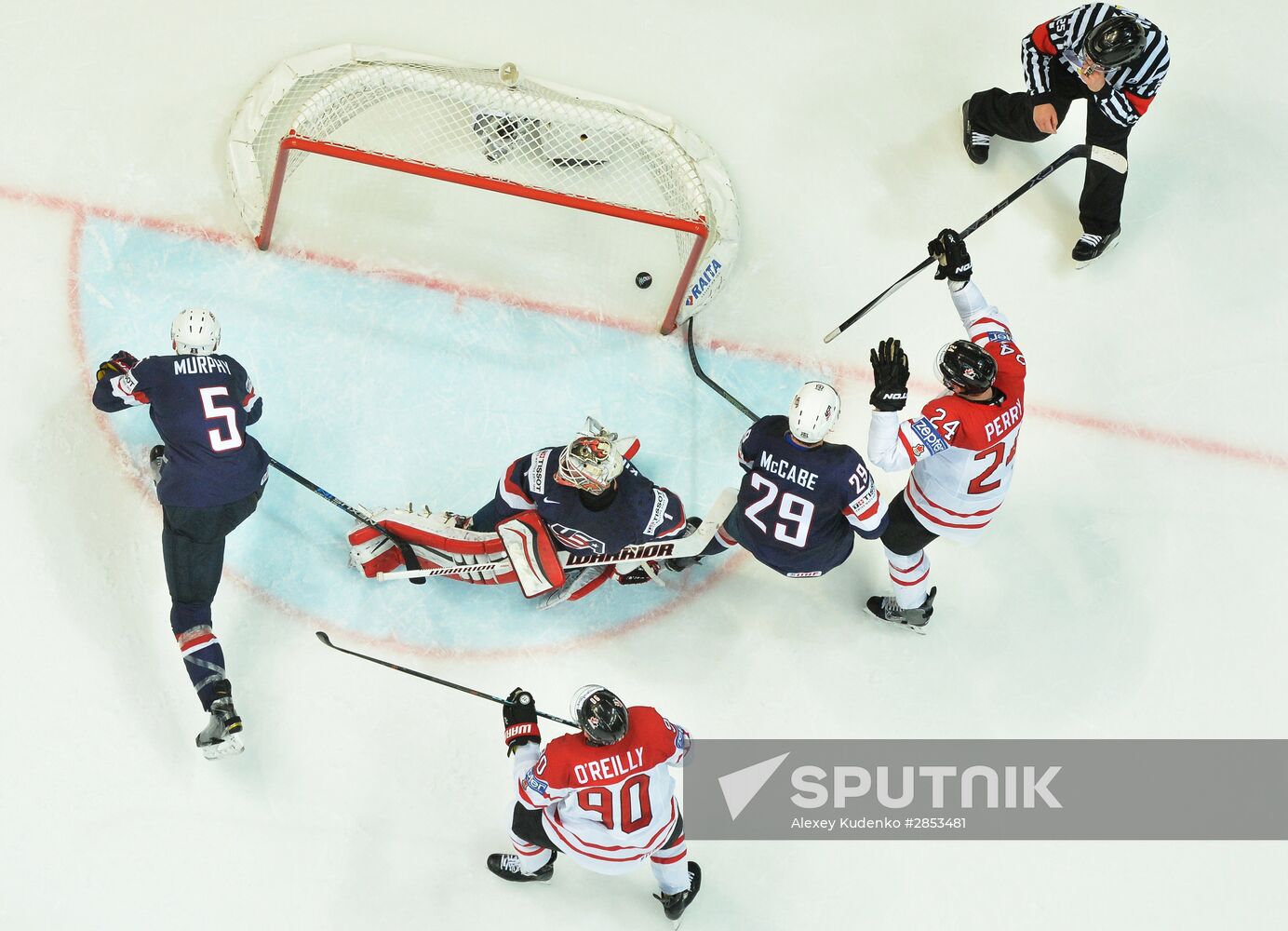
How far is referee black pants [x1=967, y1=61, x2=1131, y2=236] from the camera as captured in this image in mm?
4625

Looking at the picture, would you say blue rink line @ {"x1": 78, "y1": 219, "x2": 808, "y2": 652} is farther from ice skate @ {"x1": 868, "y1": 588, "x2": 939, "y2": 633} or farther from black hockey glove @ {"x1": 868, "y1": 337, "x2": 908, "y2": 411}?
black hockey glove @ {"x1": 868, "y1": 337, "x2": 908, "y2": 411}

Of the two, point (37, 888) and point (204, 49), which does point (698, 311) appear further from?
point (37, 888)

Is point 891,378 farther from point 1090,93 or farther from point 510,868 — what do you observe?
point 510,868

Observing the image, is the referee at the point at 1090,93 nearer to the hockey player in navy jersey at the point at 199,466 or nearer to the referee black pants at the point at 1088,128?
the referee black pants at the point at 1088,128

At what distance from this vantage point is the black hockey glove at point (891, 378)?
358 centimetres

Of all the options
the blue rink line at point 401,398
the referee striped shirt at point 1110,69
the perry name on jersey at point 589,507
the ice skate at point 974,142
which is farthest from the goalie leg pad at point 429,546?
the referee striped shirt at point 1110,69

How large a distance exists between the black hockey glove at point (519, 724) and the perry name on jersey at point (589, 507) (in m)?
0.51

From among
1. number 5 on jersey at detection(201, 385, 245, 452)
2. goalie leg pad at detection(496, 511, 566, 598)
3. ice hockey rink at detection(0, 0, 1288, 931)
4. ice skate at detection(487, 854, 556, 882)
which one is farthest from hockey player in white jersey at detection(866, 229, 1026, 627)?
number 5 on jersey at detection(201, 385, 245, 452)

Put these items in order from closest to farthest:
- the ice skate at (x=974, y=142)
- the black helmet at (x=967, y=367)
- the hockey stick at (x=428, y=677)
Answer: the black helmet at (x=967, y=367), the hockey stick at (x=428, y=677), the ice skate at (x=974, y=142)

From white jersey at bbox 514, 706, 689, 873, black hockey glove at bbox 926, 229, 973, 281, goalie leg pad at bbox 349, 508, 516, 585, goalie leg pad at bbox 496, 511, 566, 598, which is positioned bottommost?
white jersey at bbox 514, 706, 689, 873

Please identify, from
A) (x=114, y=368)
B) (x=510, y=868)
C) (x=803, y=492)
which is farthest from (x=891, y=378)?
(x=114, y=368)

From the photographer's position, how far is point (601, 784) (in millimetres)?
3412

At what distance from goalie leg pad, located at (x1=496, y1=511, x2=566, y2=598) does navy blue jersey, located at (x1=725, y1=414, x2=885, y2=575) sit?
0.59m

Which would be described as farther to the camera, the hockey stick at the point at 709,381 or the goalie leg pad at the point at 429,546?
the hockey stick at the point at 709,381
